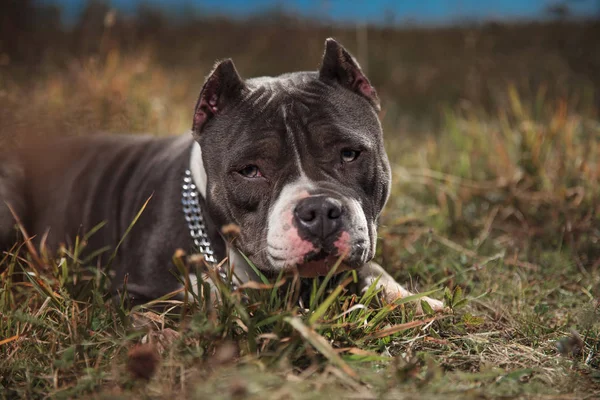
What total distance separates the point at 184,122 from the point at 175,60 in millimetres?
4340

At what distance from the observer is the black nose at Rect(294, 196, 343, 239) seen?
266 cm

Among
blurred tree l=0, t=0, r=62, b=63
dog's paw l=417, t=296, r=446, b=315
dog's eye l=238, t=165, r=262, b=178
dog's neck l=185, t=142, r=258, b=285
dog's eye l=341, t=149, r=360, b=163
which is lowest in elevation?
dog's paw l=417, t=296, r=446, b=315

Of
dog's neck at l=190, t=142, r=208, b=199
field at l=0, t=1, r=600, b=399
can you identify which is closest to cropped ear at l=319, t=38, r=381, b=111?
dog's neck at l=190, t=142, r=208, b=199

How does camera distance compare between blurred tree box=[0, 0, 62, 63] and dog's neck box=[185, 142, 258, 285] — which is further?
blurred tree box=[0, 0, 62, 63]

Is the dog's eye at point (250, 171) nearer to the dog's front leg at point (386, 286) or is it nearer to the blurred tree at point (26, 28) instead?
the dog's front leg at point (386, 286)

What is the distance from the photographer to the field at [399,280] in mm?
2316

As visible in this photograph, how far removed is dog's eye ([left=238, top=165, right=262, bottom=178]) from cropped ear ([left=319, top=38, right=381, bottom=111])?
27.0 inches

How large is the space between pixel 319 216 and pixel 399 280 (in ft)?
4.11

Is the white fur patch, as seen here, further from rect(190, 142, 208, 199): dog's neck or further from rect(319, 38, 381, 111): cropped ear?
rect(319, 38, 381, 111): cropped ear

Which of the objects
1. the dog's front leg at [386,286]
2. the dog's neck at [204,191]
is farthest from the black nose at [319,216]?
the dog's neck at [204,191]

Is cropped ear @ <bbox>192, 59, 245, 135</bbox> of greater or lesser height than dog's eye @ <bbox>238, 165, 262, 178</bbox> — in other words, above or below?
above

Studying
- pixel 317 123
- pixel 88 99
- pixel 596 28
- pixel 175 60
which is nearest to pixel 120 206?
pixel 317 123

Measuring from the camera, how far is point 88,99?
229 inches

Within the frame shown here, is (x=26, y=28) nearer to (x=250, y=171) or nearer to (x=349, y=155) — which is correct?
(x=250, y=171)
